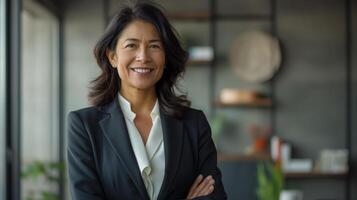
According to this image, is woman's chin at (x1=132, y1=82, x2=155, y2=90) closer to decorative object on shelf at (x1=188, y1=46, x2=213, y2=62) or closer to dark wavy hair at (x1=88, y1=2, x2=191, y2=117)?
dark wavy hair at (x1=88, y1=2, x2=191, y2=117)

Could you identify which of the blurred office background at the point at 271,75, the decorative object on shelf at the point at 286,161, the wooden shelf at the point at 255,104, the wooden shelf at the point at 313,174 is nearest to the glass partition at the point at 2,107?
the blurred office background at the point at 271,75

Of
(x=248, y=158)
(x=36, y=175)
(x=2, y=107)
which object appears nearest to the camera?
(x=2, y=107)

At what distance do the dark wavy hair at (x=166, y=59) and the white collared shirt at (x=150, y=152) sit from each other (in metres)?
0.05

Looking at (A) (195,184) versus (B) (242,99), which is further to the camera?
(B) (242,99)

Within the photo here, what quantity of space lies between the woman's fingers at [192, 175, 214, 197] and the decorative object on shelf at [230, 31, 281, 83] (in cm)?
494

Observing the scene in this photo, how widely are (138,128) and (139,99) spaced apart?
0.24 ft

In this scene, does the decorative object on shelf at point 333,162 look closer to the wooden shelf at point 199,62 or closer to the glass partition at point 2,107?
the wooden shelf at point 199,62

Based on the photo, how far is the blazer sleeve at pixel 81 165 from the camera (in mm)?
1453

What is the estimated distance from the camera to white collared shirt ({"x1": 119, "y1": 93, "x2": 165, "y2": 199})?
145 centimetres

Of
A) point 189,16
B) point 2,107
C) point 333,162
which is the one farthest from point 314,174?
point 2,107

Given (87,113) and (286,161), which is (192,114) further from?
(286,161)

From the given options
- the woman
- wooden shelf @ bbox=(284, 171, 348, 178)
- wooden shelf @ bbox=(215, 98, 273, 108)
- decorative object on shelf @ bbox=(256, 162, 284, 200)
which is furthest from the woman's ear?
wooden shelf @ bbox=(284, 171, 348, 178)

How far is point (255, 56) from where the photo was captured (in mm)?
6465

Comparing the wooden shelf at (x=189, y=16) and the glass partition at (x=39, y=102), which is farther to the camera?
the wooden shelf at (x=189, y=16)
